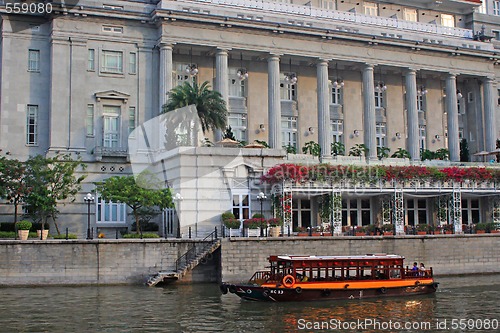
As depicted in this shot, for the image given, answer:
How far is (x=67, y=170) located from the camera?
49.1m

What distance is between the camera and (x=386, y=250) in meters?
47.5

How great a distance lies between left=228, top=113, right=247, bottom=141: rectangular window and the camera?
67.2m

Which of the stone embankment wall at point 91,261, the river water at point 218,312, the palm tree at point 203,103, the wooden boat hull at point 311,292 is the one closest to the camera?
the river water at point 218,312

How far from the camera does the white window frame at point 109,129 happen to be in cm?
6028

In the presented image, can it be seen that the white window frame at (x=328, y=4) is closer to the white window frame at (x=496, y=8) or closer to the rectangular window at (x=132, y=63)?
the rectangular window at (x=132, y=63)

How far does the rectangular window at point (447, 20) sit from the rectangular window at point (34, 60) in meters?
45.2

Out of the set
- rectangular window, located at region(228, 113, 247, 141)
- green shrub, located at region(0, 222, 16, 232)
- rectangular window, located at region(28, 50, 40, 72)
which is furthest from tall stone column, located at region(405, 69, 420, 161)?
green shrub, located at region(0, 222, 16, 232)

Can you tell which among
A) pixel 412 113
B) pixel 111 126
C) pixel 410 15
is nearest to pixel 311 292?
pixel 111 126

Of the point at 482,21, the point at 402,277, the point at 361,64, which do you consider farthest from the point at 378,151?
the point at 402,277

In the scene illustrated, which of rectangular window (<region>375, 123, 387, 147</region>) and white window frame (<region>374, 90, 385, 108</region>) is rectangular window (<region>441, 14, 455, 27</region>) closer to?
white window frame (<region>374, 90, 385, 108</region>)

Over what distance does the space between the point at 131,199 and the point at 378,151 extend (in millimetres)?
32186

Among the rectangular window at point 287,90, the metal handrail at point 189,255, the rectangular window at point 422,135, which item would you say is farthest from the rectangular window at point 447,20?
the metal handrail at point 189,255

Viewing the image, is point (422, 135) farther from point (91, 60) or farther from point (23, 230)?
point (23, 230)

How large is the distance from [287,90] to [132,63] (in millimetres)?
16689
